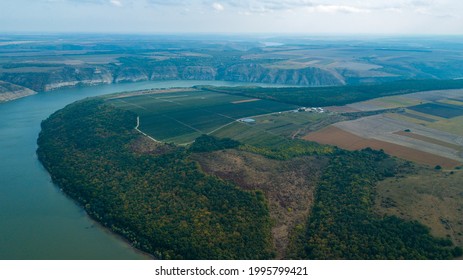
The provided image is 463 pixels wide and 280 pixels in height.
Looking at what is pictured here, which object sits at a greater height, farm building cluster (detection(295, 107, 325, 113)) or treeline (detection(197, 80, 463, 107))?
treeline (detection(197, 80, 463, 107))

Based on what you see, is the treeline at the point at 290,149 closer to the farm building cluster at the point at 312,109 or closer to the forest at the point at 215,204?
the forest at the point at 215,204

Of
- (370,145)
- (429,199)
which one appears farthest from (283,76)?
(429,199)

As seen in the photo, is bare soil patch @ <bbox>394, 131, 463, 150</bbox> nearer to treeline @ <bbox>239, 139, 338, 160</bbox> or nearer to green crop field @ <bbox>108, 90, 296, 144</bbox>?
treeline @ <bbox>239, 139, 338, 160</bbox>

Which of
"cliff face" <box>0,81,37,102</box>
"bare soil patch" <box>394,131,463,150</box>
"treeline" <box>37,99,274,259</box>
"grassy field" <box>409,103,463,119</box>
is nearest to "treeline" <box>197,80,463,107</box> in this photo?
"grassy field" <box>409,103,463,119</box>

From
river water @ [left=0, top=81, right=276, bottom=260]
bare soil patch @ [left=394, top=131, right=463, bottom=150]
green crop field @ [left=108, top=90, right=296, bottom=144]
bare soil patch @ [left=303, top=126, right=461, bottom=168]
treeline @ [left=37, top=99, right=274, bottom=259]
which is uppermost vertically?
bare soil patch @ [left=394, top=131, right=463, bottom=150]

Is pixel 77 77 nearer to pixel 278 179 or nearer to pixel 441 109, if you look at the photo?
pixel 278 179

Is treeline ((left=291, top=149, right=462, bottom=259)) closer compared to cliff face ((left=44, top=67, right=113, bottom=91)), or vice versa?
treeline ((left=291, top=149, right=462, bottom=259))

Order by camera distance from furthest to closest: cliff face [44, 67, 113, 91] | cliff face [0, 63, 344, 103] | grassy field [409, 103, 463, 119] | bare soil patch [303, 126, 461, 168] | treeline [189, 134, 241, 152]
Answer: cliff face [44, 67, 113, 91], cliff face [0, 63, 344, 103], grassy field [409, 103, 463, 119], treeline [189, 134, 241, 152], bare soil patch [303, 126, 461, 168]
